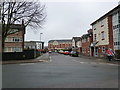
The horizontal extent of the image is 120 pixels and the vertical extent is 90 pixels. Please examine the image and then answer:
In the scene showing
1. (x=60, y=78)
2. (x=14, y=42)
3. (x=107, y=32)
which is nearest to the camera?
(x=60, y=78)

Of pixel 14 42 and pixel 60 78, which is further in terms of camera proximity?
pixel 14 42

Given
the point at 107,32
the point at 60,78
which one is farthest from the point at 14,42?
the point at 60,78

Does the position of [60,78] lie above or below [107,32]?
below

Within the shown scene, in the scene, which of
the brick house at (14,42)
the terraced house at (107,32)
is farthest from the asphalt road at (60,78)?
the brick house at (14,42)

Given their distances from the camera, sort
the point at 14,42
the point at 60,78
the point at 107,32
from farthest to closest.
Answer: the point at 14,42 → the point at 107,32 → the point at 60,78

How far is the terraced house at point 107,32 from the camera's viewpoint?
85.6 feet

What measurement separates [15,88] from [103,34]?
2746 centimetres

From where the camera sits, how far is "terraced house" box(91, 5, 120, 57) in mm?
26078

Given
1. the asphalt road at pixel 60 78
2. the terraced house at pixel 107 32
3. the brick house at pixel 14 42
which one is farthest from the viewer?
the brick house at pixel 14 42

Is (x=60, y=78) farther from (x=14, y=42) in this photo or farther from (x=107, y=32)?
(x=14, y=42)

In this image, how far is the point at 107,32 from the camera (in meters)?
29.0

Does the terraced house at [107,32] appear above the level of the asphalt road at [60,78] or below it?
above

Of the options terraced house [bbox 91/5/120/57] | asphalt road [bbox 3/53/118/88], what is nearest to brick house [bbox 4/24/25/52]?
terraced house [bbox 91/5/120/57]

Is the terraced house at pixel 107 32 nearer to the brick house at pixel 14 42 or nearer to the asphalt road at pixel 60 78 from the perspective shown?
the asphalt road at pixel 60 78
